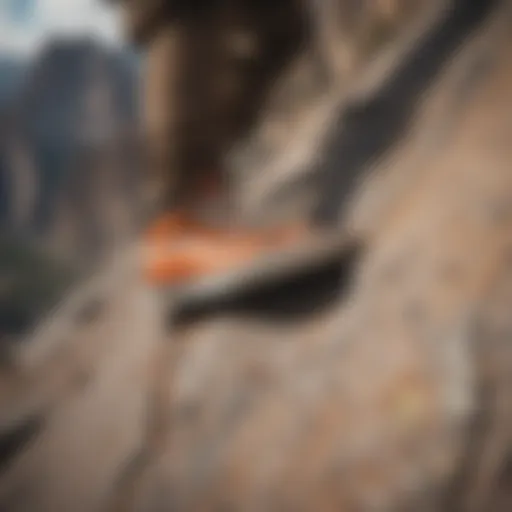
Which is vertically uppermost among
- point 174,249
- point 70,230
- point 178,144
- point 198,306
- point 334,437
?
point 178,144

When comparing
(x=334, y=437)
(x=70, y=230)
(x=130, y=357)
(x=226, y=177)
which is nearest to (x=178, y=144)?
(x=226, y=177)

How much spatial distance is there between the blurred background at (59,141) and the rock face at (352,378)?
116 millimetres

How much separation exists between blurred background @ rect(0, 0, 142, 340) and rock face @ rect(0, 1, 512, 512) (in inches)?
4.6

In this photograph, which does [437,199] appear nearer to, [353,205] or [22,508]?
[353,205]

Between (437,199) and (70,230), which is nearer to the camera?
(437,199)

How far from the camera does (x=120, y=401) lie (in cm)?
96

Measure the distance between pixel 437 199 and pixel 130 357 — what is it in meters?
0.38

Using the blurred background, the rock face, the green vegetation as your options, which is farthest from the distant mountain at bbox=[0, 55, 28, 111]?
the rock face

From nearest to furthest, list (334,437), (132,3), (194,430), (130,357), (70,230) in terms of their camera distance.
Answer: (334,437)
(194,430)
(130,357)
(70,230)
(132,3)

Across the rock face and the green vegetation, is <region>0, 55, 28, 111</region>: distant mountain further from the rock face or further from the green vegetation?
the rock face

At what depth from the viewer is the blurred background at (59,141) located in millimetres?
1143

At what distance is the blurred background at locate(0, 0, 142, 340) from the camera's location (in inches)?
45.0

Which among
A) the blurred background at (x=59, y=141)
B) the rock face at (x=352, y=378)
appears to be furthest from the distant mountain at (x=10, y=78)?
the rock face at (x=352, y=378)

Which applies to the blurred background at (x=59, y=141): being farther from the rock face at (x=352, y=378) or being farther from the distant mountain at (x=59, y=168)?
the rock face at (x=352, y=378)
